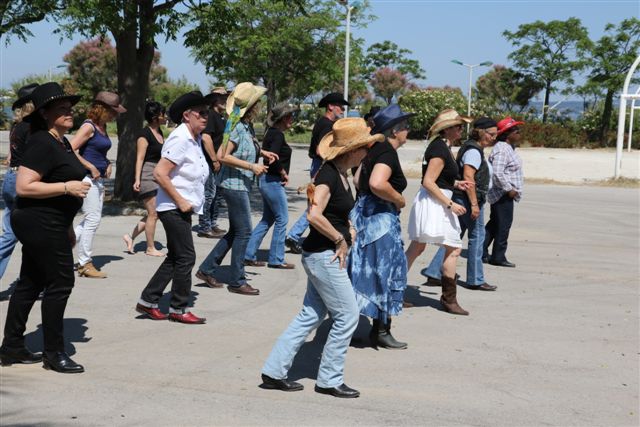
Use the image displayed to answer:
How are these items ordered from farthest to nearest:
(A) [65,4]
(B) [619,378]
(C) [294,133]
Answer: (C) [294,133], (A) [65,4], (B) [619,378]

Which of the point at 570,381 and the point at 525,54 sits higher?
the point at 525,54

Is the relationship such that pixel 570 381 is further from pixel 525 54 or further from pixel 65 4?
pixel 525 54

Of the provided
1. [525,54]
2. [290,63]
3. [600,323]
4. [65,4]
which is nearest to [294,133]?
[290,63]

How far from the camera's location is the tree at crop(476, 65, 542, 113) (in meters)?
56.6

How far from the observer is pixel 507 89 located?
2307 inches

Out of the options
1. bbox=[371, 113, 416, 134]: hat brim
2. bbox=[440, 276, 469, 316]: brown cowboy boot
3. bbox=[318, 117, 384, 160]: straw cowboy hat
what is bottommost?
bbox=[440, 276, 469, 316]: brown cowboy boot

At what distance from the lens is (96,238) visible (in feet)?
35.2

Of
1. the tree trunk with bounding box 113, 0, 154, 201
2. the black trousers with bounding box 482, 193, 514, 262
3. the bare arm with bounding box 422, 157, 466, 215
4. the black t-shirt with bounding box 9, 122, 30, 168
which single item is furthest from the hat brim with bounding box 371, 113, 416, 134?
the tree trunk with bounding box 113, 0, 154, 201

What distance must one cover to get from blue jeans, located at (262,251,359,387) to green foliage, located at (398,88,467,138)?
48198 mm

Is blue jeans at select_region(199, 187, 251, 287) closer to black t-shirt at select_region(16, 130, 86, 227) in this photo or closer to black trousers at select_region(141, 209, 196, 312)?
black trousers at select_region(141, 209, 196, 312)

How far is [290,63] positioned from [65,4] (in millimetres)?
25751

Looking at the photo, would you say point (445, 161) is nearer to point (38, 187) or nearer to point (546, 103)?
point (38, 187)

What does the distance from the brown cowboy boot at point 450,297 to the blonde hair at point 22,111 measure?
12.7 feet

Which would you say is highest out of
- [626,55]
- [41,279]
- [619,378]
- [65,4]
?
[626,55]
